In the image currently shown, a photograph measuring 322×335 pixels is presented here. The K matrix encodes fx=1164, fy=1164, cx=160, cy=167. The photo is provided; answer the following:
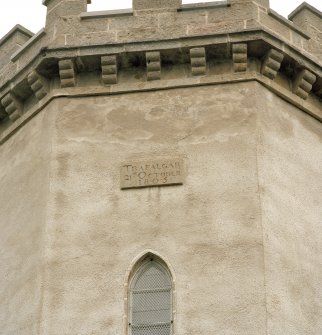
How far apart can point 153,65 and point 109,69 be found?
1.87ft

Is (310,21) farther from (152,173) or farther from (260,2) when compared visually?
(152,173)

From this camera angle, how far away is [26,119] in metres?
15.5

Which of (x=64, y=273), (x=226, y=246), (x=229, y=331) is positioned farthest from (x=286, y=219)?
(x=64, y=273)

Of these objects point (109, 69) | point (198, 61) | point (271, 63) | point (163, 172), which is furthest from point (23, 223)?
point (271, 63)

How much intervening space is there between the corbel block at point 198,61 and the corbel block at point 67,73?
60.5 inches

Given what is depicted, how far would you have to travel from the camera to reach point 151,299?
13.3 m

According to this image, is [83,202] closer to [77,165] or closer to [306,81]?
[77,165]

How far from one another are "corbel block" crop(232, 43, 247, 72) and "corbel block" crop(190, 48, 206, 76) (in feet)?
1.29

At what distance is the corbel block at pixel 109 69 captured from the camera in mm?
14883

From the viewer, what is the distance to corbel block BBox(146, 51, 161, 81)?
14844 mm

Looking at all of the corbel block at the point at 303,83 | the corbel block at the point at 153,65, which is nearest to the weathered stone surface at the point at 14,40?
the corbel block at the point at 153,65

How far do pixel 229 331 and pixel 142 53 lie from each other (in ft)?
13.3

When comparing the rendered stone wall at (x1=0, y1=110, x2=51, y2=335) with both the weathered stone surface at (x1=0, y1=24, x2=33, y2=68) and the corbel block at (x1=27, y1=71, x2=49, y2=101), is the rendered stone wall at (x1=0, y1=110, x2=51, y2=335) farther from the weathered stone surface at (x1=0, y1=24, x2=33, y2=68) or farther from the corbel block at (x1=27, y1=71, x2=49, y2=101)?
the weathered stone surface at (x1=0, y1=24, x2=33, y2=68)

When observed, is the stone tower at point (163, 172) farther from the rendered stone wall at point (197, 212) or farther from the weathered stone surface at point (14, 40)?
the weathered stone surface at point (14, 40)
